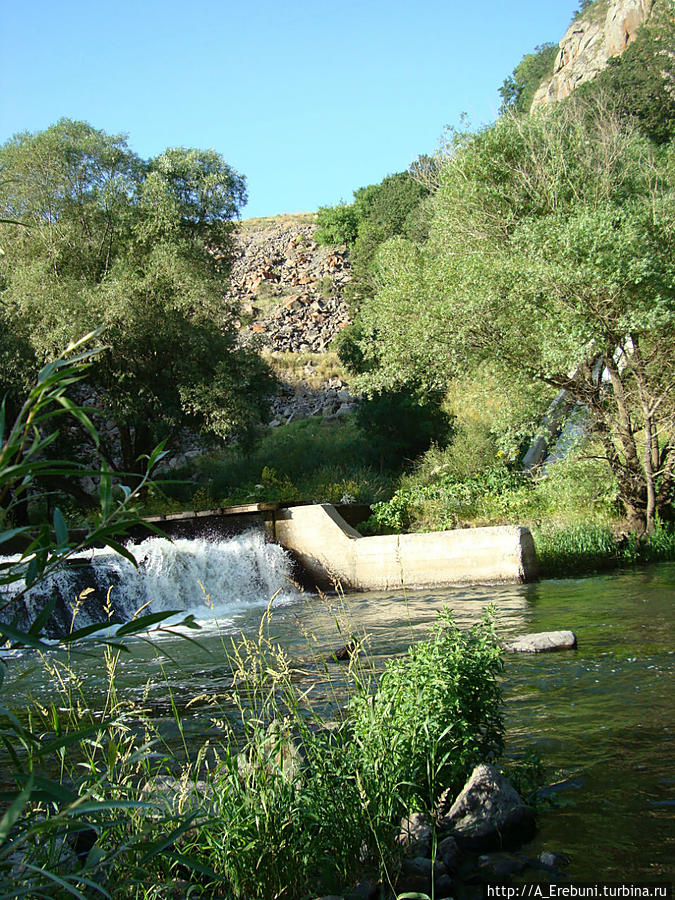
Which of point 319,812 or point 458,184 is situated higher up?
point 458,184

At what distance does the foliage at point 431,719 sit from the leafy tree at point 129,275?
15.2 meters

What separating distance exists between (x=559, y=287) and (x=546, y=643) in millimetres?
6408

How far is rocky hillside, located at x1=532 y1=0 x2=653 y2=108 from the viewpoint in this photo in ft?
183

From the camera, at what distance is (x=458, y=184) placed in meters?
14.2

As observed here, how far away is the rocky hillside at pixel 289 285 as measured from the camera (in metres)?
40.8

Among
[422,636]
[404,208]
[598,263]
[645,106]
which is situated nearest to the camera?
[422,636]

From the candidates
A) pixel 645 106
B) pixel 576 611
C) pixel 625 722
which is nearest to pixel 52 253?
pixel 576 611

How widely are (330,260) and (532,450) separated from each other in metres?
34.4

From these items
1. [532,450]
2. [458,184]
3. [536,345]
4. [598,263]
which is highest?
[458,184]

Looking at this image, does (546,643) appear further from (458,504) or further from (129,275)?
(129,275)

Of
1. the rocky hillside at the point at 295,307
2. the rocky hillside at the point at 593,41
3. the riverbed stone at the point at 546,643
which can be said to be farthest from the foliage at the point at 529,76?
the riverbed stone at the point at 546,643

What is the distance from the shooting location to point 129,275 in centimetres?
1798

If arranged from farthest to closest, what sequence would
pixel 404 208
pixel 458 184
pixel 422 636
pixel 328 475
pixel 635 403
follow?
pixel 404 208
pixel 328 475
pixel 458 184
pixel 635 403
pixel 422 636

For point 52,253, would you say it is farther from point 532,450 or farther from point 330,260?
point 330,260
